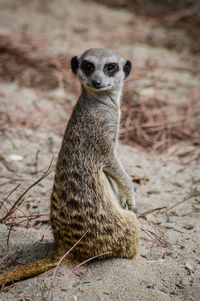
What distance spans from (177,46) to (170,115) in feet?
9.75

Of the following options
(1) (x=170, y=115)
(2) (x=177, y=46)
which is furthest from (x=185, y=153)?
(2) (x=177, y=46)

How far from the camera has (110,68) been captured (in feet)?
8.72

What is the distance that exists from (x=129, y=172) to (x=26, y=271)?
6.02 feet

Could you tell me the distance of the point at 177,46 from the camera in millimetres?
7469

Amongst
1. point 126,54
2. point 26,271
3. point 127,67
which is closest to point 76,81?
point 126,54

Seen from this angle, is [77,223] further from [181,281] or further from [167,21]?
[167,21]

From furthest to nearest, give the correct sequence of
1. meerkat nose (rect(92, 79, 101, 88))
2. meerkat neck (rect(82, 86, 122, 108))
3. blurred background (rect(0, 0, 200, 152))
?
blurred background (rect(0, 0, 200, 152)) → meerkat neck (rect(82, 86, 122, 108)) → meerkat nose (rect(92, 79, 101, 88))

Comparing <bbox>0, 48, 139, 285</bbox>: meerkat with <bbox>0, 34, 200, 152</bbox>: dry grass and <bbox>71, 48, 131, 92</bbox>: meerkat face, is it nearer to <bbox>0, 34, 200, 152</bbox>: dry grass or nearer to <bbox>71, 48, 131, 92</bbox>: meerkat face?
<bbox>71, 48, 131, 92</bbox>: meerkat face

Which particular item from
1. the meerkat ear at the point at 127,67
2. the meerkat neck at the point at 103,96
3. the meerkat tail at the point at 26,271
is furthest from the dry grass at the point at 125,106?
the meerkat tail at the point at 26,271

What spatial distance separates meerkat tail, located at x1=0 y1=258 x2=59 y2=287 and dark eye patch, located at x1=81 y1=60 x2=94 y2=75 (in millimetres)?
1261

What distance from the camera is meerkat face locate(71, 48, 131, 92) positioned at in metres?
2.53

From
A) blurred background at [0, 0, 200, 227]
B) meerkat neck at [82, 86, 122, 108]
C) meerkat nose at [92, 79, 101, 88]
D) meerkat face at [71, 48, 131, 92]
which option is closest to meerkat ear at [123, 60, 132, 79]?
meerkat face at [71, 48, 131, 92]

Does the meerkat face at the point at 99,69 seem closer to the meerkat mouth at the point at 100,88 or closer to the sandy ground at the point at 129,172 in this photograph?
the meerkat mouth at the point at 100,88

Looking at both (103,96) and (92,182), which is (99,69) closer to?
(103,96)
